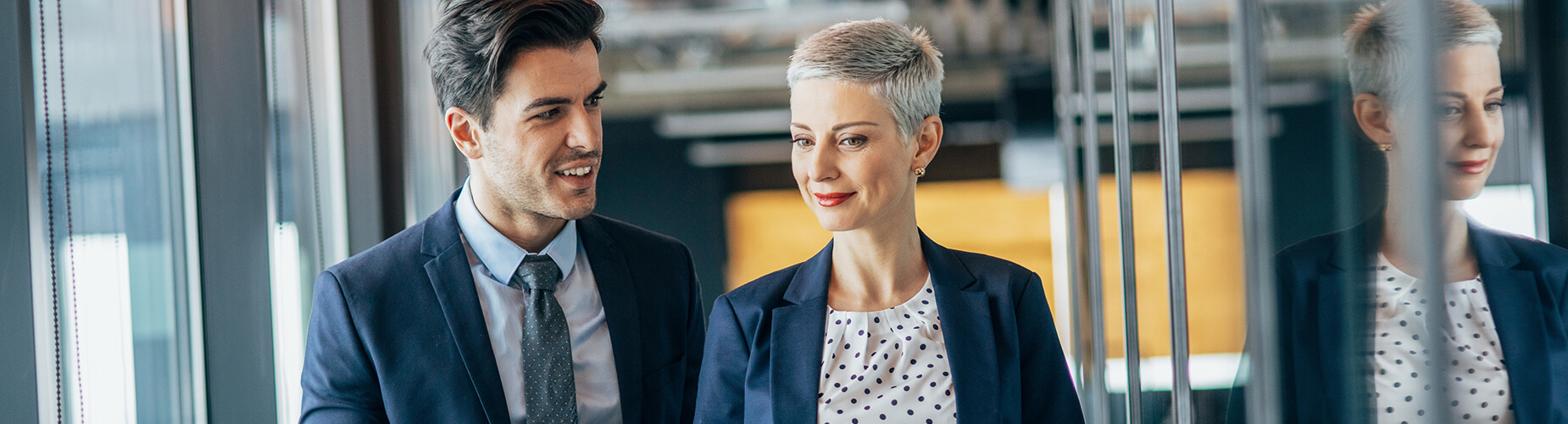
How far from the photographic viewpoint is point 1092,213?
130 inches

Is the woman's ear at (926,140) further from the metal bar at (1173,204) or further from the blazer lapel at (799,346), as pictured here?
the metal bar at (1173,204)

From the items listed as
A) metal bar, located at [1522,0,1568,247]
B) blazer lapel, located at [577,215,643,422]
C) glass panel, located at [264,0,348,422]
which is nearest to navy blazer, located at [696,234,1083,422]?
blazer lapel, located at [577,215,643,422]

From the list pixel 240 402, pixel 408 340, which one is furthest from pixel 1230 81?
pixel 240 402

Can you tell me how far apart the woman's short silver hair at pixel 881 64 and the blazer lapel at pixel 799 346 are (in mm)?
253

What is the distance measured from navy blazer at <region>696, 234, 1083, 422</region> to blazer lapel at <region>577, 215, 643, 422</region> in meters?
0.36

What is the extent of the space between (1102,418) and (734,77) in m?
4.69

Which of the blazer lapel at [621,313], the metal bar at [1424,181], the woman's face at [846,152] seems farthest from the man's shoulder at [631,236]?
the metal bar at [1424,181]

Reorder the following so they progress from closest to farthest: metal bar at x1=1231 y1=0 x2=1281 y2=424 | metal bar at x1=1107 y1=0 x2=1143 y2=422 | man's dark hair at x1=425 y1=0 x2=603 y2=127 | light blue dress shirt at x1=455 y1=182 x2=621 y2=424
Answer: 1. metal bar at x1=1231 y1=0 x2=1281 y2=424
2. man's dark hair at x1=425 y1=0 x2=603 y2=127
3. light blue dress shirt at x1=455 y1=182 x2=621 y2=424
4. metal bar at x1=1107 y1=0 x2=1143 y2=422

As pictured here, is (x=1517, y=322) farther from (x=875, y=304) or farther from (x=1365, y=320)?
(x=875, y=304)

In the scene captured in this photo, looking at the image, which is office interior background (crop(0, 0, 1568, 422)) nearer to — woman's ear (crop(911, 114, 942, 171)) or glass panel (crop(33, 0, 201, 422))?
glass panel (crop(33, 0, 201, 422))

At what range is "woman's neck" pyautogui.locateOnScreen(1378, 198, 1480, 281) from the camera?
2.93ft

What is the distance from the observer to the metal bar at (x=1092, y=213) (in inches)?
122

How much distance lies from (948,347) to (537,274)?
743 mm

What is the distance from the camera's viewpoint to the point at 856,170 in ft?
4.67
